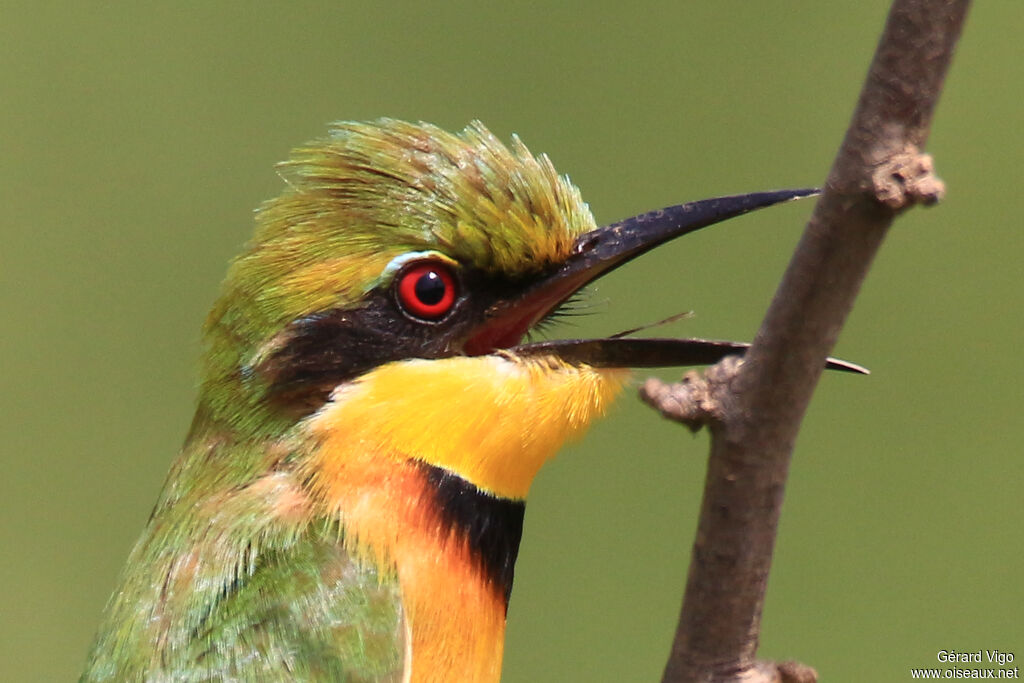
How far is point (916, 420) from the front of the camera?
2.63 metres

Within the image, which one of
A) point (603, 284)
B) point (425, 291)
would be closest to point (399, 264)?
point (425, 291)

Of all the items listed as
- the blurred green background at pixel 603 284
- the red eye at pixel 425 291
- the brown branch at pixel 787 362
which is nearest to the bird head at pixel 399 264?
the red eye at pixel 425 291

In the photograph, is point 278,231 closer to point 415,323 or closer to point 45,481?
point 415,323

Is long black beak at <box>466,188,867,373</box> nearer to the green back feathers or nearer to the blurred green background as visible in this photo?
the green back feathers

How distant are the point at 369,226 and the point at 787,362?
607mm

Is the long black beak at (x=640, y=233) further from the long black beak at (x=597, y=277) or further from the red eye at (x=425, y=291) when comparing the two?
the red eye at (x=425, y=291)

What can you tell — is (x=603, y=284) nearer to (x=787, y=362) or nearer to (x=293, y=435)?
(x=293, y=435)

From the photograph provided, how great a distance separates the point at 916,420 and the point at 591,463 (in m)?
0.59

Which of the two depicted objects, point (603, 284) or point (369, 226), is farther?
point (603, 284)

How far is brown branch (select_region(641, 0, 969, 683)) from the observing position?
3.02 feet

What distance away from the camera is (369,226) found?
1.54m

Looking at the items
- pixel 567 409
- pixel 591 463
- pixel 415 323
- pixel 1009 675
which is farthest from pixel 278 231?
pixel 591 463

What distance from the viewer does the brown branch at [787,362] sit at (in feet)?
3.02

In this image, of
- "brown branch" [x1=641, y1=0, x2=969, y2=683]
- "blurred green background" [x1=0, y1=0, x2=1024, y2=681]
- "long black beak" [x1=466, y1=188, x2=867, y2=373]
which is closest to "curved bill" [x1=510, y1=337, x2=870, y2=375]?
"long black beak" [x1=466, y1=188, x2=867, y2=373]
